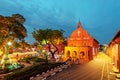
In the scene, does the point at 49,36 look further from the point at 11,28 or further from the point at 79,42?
the point at 11,28

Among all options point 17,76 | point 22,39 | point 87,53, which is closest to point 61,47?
point 87,53

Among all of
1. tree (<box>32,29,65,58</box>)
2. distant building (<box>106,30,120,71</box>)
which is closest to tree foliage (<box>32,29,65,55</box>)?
tree (<box>32,29,65,58</box>)

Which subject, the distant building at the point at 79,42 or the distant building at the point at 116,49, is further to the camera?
the distant building at the point at 79,42

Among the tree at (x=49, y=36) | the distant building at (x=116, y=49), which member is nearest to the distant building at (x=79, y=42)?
the tree at (x=49, y=36)

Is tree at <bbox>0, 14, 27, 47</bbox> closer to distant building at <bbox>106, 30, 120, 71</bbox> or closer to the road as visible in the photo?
the road

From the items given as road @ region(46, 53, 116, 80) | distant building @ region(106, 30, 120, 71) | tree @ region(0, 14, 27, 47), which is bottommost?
road @ region(46, 53, 116, 80)

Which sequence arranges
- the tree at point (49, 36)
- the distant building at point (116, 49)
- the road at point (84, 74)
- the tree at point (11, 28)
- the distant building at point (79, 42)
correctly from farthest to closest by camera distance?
the tree at point (49, 36) < the distant building at point (79, 42) < the tree at point (11, 28) < the distant building at point (116, 49) < the road at point (84, 74)

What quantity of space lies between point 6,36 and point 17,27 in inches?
111

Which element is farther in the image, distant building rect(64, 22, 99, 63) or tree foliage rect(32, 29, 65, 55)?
tree foliage rect(32, 29, 65, 55)

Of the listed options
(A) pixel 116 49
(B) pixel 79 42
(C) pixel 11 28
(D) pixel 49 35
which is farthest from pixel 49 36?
(A) pixel 116 49

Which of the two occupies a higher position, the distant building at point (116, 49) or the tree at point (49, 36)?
the tree at point (49, 36)

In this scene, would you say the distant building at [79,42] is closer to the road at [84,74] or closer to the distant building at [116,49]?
the distant building at [116,49]

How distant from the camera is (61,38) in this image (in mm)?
46719

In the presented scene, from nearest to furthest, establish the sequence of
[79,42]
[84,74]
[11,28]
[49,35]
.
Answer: [84,74]
[11,28]
[49,35]
[79,42]
